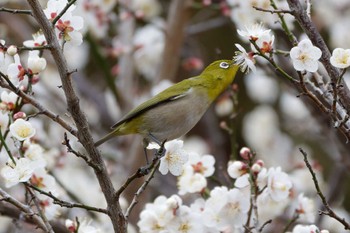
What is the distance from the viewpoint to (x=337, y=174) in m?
4.10

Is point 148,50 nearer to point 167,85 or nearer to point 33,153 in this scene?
point 167,85

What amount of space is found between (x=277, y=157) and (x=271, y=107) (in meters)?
0.69

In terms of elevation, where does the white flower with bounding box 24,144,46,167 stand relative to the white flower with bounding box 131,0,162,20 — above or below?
below

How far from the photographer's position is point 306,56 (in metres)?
1.98

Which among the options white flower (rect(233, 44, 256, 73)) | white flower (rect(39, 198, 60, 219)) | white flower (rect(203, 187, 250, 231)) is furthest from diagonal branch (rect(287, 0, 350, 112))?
white flower (rect(39, 198, 60, 219))

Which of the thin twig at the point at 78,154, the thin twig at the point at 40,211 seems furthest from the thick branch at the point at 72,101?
the thin twig at the point at 40,211

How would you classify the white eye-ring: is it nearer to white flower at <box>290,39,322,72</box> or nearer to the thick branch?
white flower at <box>290,39,322,72</box>

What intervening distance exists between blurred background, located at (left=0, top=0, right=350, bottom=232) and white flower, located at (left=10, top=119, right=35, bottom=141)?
0.93 metres

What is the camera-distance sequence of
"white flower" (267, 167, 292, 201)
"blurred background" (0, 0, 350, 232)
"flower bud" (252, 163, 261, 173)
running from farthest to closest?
"blurred background" (0, 0, 350, 232) → "white flower" (267, 167, 292, 201) → "flower bud" (252, 163, 261, 173)

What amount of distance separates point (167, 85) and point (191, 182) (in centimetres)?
134

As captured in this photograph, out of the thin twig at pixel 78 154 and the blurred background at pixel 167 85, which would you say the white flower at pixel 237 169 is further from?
the thin twig at pixel 78 154

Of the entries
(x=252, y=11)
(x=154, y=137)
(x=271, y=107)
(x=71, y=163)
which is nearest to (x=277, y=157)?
(x=271, y=107)

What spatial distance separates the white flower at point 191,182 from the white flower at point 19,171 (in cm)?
66

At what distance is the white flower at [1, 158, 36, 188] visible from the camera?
2111mm
